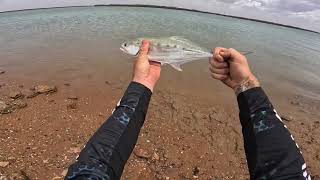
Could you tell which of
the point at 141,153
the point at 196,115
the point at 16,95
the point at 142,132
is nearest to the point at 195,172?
the point at 141,153

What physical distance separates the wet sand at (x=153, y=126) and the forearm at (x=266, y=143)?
171 inches

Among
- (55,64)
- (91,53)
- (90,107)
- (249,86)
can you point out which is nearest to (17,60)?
(55,64)

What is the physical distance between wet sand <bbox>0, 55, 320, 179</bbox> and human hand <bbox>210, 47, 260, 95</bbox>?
4.02 metres

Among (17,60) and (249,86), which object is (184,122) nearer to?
(249,86)

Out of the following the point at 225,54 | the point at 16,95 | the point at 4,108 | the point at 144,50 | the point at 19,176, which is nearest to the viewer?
the point at 225,54

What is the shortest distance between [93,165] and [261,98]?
127 cm

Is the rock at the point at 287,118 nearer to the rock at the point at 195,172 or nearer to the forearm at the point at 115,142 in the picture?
the rock at the point at 195,172

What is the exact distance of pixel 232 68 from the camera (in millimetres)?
2896

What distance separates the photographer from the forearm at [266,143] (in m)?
2.18

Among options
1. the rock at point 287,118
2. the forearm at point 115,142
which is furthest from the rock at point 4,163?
the rock at point 287,118

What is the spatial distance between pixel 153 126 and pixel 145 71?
582 cm

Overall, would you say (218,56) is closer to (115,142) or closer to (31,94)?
(115,142)

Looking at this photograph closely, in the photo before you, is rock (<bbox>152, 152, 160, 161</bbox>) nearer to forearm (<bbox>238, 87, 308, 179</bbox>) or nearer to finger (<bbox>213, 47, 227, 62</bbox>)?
finger (<bbox>213, 47, 227, 62</bbox>)

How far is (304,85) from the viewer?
15148mm
